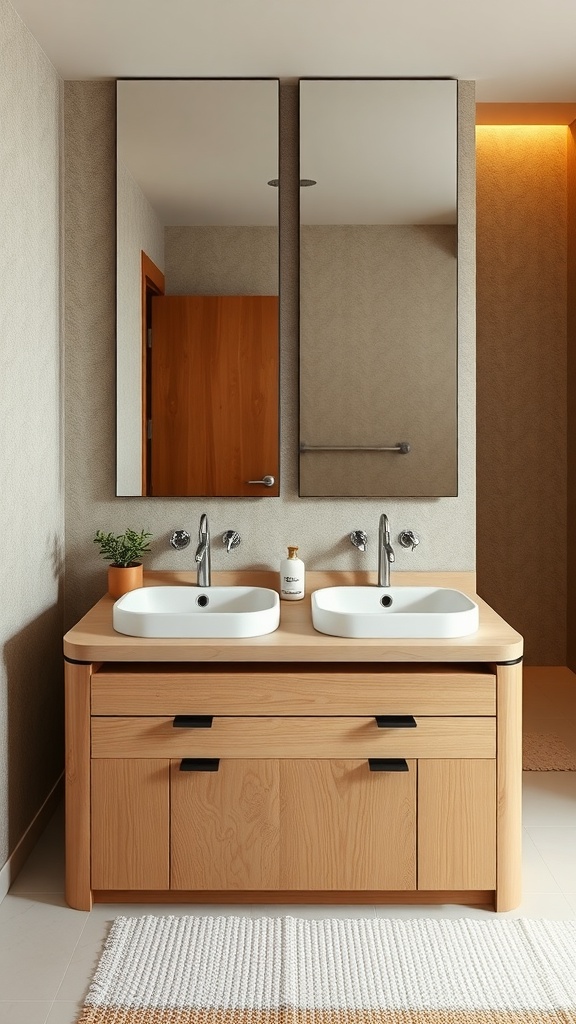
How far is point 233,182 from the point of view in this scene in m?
2.76

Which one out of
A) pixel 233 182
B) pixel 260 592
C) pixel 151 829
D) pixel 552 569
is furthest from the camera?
pixel 552 569

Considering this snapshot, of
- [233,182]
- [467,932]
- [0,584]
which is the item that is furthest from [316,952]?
[233,182]

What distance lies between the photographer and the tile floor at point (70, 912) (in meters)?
1.91

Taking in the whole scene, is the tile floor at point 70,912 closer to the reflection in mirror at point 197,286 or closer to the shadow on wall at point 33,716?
the shadow on wall at point 33,716

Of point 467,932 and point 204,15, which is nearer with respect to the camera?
point 467,932

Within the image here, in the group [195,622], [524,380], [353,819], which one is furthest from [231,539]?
[524,380]

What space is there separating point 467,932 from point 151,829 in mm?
840

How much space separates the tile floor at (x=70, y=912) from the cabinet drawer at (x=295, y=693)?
53 centimetres

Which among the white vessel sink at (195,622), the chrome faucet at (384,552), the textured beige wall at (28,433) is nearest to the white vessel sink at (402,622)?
the white vessel sink at (195,622)

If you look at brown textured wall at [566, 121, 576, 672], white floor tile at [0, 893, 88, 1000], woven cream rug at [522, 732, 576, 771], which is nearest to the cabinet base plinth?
white floor tile at [0, 893, 88, 1000]

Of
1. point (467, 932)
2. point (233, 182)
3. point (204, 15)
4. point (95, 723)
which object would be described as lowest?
point (467, 932)

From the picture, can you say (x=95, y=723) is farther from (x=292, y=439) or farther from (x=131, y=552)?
(x=292, y=439)

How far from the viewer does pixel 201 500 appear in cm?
285

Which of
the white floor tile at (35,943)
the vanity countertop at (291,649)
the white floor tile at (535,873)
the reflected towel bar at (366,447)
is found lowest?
the white floor tile at (35,943)
